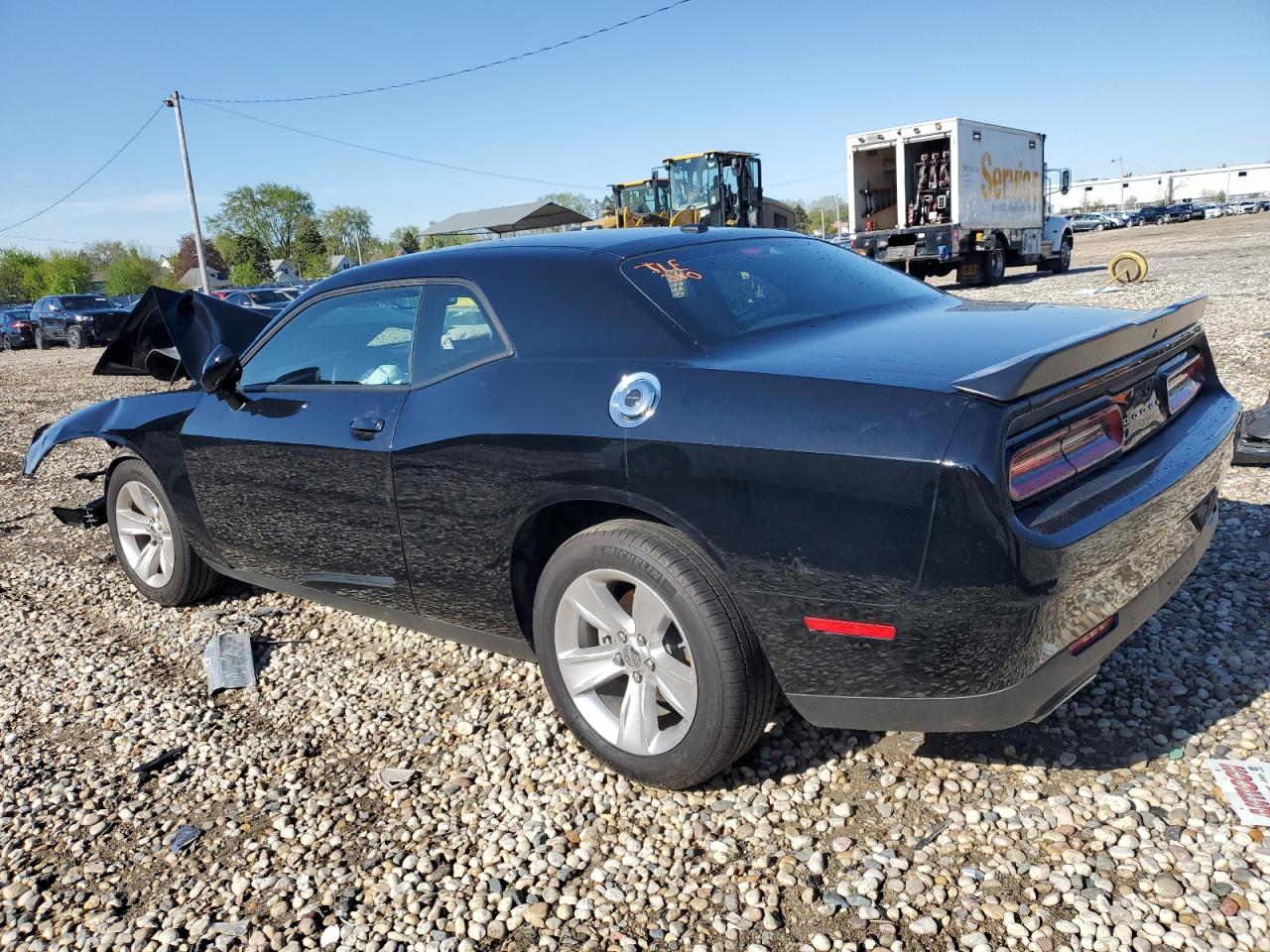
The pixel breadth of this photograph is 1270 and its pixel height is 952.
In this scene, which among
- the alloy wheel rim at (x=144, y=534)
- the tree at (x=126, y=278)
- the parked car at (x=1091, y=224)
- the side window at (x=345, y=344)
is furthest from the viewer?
the tree at (x=126, y=278)

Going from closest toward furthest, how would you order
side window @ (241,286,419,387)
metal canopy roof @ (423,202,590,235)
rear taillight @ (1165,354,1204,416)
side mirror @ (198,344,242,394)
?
rear taillight @ (1165,354,1204,416)
side window @ (241,286,419,387)
side mirror @ (198,344,242,394)
metal canopy roof @ (423,202,590,235)

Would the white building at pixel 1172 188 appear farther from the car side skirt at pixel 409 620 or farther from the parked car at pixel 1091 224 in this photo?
the car side skirt at pixel 409 620

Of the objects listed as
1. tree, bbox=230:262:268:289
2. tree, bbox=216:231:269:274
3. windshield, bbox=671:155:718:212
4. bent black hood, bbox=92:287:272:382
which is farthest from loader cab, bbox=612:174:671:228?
tree, bbox=216:231:269:274

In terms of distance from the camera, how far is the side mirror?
12.3 feet

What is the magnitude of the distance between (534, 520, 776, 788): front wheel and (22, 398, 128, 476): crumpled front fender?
287 centimetres

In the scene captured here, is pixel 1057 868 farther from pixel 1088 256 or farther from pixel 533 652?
pixel 1088 256

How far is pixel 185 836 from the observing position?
9.12 feet

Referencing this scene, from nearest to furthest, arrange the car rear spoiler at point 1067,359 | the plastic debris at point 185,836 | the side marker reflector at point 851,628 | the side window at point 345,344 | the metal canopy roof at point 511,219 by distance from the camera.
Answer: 1. the car rear spoiler at point 1067,359
2. the side marker reflector at point 851,628
3. the plastic debris at point 185,836
4. the side window at point 345,344
5. the metal canopy roof at point 511,219

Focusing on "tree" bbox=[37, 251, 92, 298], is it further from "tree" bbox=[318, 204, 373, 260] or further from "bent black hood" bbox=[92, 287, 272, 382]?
"bent black hood" bbox=[92, 287, 272, 382]

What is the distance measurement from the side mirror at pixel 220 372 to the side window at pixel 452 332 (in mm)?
1024

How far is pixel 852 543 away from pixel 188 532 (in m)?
3.29

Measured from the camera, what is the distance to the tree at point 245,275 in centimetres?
8207

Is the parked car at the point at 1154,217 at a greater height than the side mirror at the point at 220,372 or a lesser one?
greater

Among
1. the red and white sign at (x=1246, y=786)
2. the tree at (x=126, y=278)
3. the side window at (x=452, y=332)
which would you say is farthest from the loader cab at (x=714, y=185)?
the tree at (x=126, y=278)
